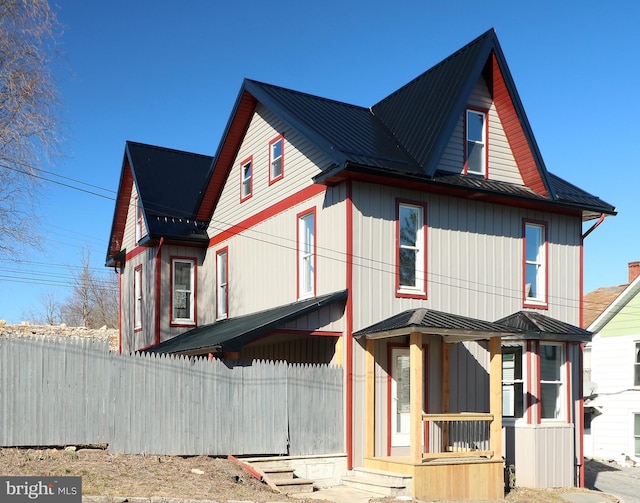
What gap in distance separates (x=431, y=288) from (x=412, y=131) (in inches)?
152

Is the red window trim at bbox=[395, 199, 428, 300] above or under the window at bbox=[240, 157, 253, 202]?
under

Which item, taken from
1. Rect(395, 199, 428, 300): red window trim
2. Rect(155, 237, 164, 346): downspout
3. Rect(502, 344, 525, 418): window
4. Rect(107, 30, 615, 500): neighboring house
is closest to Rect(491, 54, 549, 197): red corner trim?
Rect(107, 30, 615, 500): neighboring house

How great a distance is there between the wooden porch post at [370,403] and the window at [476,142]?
5309 mm

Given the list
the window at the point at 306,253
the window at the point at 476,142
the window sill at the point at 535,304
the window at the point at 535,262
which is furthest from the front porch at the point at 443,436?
the window at the point at 476,142

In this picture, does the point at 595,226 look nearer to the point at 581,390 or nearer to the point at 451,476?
the point at 581,390

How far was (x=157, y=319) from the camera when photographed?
25281mm

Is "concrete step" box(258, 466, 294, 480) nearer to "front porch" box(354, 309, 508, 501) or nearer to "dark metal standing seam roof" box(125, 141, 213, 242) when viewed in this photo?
"front porch" box(354, 309, 508, 501)

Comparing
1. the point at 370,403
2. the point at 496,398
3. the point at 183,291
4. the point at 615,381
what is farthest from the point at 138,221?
the point at 615,381

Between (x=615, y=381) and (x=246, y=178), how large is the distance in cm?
1506

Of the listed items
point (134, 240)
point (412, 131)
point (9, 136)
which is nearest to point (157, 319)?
point (134, 240)

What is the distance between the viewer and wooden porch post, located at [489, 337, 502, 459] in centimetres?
1653

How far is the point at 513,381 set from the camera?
61.9 ft

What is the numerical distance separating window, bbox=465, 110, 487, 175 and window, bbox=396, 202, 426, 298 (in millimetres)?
2167

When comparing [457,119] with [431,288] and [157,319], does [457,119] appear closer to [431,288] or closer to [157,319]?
[431,288]
